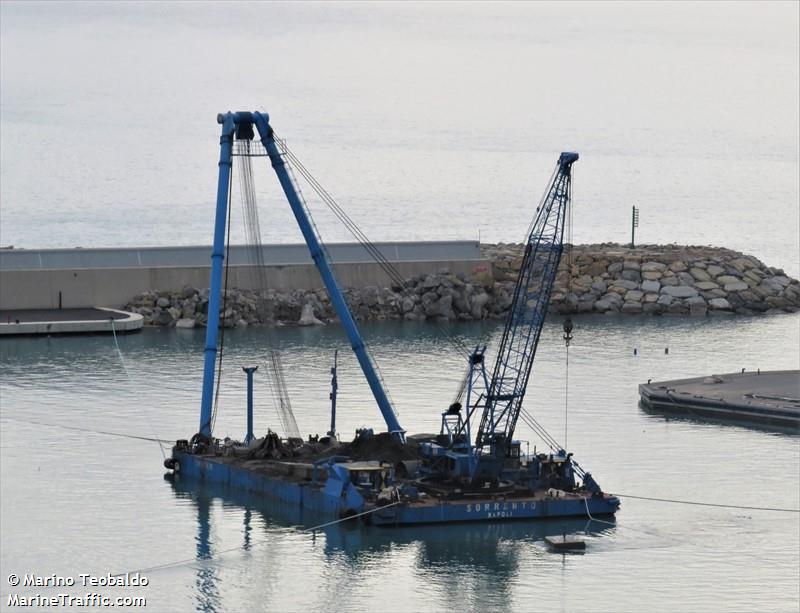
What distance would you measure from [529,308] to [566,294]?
47.9 metres

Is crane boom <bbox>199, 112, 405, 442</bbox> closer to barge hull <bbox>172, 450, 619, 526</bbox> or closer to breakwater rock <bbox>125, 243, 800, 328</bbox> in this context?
barge hull <bbox>172, 450, 619, 526</bbox>

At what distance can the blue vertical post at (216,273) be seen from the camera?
234 feet

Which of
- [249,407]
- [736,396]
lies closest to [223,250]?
[249,407]

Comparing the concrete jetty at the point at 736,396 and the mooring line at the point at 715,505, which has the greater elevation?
the concrete jetty at the point at 736,396

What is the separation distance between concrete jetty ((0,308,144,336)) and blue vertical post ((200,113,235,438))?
32.2 meters

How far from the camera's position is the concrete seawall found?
110 metres

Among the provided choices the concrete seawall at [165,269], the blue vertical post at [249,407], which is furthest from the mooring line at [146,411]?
the concrete seawall at [165,269]

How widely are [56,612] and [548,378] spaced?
41327 millimetres

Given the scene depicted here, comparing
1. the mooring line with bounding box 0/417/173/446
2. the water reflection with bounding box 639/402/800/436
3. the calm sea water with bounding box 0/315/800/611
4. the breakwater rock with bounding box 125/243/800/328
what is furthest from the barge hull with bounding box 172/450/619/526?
the breakwater rock with bounding box 125/243/800/328

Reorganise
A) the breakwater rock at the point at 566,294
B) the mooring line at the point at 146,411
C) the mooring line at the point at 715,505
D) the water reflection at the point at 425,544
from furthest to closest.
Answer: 1. the breakwater rock at the point at 566,294
2. the mooring line at the point at 146,411
3. the mooring line at the point at 715,505
4. the water reflection at the point at 425,544

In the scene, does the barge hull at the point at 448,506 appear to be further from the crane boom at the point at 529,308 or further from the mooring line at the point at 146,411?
the mooring line at the point at 146,411

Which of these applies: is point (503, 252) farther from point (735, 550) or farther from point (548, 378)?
point (735, 550)

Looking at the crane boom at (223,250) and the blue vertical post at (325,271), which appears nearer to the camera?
the blue vertical post at (325,271)

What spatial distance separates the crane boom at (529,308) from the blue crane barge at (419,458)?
2.6 inches
